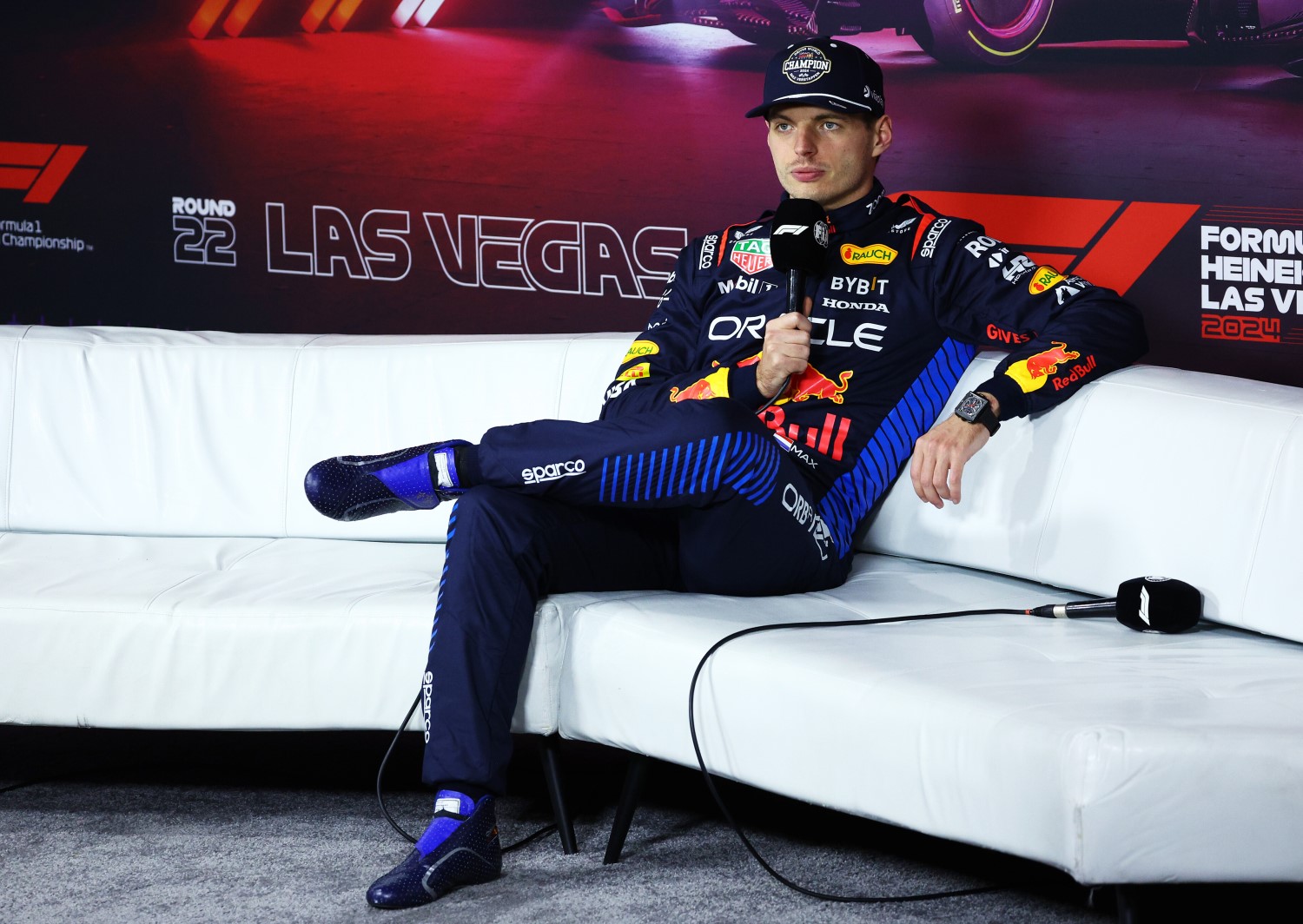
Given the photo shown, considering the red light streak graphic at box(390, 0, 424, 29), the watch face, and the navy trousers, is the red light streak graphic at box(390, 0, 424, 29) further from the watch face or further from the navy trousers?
the watch face

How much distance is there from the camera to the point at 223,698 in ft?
6.77

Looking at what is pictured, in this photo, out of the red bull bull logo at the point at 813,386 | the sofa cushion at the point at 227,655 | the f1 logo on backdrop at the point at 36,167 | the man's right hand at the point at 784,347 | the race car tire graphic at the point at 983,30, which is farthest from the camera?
the f1 logo on backdrop at the point at 36,167

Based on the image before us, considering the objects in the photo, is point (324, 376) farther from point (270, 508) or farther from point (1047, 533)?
point (1047, 533)

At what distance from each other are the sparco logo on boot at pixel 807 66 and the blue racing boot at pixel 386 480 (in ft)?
2.82

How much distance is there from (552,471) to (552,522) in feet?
0.35

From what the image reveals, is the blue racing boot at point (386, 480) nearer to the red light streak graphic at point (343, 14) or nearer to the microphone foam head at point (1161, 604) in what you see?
the microphone foam head at point (1161, 604)

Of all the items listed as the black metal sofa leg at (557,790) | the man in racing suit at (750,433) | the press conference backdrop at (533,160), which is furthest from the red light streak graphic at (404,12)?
the black metal sofa leg at (557,790)

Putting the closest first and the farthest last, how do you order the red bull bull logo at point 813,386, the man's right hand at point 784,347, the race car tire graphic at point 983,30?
the man's right hand at point 784,347, the red bull bull logo at point 813,386, the race car tire graphic at point 983,30

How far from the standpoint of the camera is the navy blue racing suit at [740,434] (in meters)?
1.91

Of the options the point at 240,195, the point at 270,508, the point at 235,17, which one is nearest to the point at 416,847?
the point at 270,508

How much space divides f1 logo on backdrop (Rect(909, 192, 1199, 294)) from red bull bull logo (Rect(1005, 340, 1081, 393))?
723mm

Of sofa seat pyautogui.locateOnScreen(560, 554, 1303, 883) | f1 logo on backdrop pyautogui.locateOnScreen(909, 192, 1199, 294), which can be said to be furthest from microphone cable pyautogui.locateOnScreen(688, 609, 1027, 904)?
f1 logo on backdrop pyautogui.locateOnScreen(909, 192, 1199, 294)

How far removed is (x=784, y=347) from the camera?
6.98 feet

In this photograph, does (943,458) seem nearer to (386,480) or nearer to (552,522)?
(552,522)
